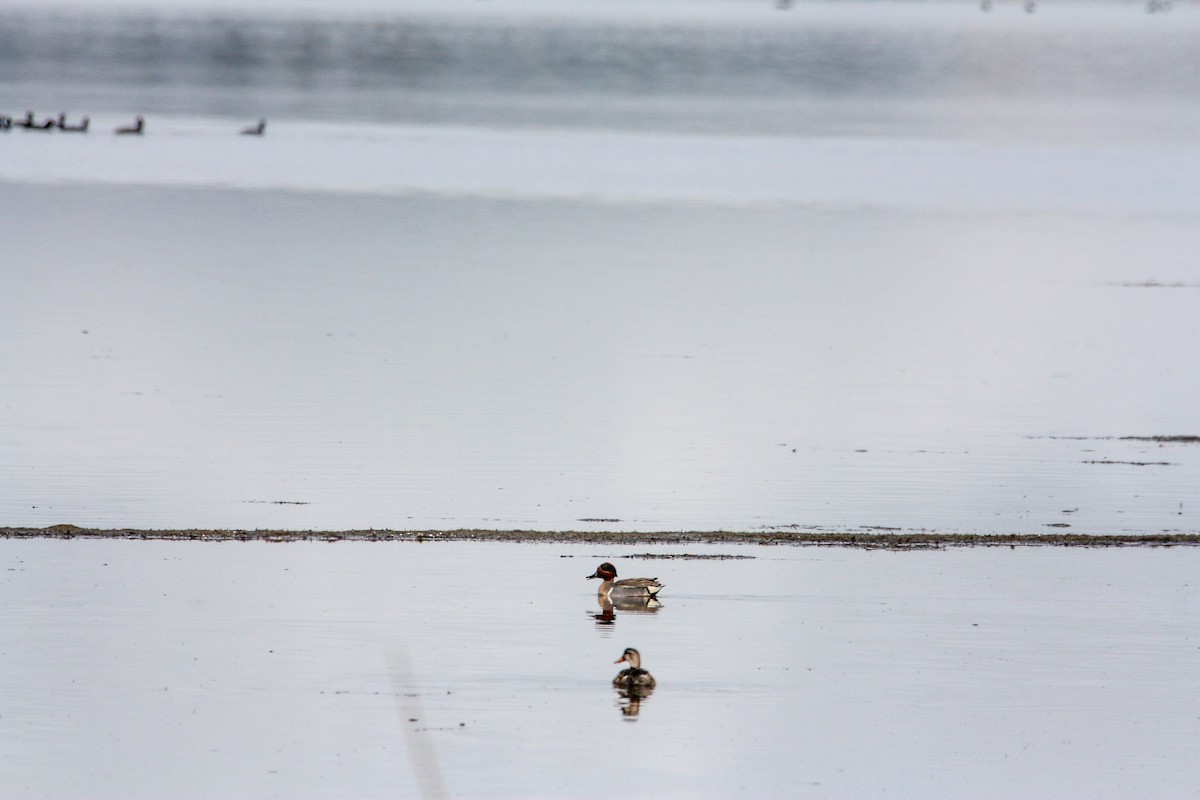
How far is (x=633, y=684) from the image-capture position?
12508 millimetres

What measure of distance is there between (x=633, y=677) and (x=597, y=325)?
51.3 ft

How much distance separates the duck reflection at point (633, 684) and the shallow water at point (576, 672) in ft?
0.29

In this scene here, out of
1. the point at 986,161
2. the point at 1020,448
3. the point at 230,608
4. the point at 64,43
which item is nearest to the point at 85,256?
the point at 1020,448

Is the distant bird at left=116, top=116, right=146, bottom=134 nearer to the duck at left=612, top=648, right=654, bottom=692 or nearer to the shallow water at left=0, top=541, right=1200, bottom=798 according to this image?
the shallow water at left=0, top=541, right=1200, bottom=798

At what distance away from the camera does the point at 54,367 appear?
2369 centimetres

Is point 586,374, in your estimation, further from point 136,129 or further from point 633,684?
point 136,129

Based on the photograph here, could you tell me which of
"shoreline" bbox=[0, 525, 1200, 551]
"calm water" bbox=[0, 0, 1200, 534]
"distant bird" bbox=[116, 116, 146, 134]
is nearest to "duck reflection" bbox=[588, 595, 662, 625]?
"shoreline" bbox=[0, 525, 1200, 551]

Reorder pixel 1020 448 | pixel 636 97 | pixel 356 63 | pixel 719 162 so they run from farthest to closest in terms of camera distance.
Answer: pixel 356 63 → pixel 636 97 → pixel 719 162 → pixel 1020 448

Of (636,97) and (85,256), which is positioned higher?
(636,97)

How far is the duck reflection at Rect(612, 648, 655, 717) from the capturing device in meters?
12.4

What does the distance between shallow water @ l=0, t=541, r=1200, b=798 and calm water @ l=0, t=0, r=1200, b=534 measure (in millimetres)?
1584

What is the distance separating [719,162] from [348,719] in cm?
4469

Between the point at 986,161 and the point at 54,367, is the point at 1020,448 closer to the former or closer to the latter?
the point at 54,367

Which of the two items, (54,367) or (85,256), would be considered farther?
(85,256)
